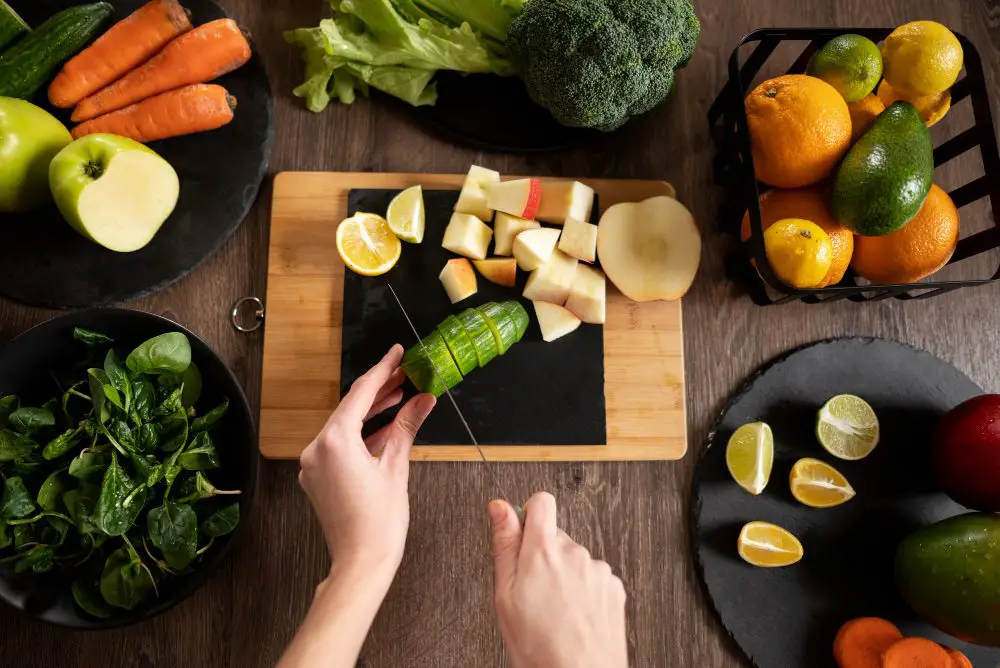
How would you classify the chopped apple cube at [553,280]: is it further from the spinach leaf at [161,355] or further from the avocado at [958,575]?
the avocado at [958,575]

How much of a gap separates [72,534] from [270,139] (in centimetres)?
89

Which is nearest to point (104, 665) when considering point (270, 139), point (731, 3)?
point (270, 139)

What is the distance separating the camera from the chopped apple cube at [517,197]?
4.45 feet

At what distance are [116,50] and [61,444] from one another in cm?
85

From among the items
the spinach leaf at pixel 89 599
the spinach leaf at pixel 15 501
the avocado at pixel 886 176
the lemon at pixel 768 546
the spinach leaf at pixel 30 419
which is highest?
the avocado at pixel 886 176

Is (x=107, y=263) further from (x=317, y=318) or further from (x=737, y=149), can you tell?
(x=737, y=149)

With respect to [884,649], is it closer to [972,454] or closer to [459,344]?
[972,454]

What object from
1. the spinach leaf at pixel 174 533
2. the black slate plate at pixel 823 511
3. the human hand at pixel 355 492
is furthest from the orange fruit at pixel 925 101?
the spinach leaf at pixel 174 533

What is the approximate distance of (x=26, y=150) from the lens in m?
1.26

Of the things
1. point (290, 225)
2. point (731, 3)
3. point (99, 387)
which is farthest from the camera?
point (731, 3)

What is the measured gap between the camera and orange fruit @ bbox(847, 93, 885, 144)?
1253mm

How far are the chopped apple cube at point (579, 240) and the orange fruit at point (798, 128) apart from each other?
354 mm

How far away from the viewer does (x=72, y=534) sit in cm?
122

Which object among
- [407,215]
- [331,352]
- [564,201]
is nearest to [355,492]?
[331,352]
